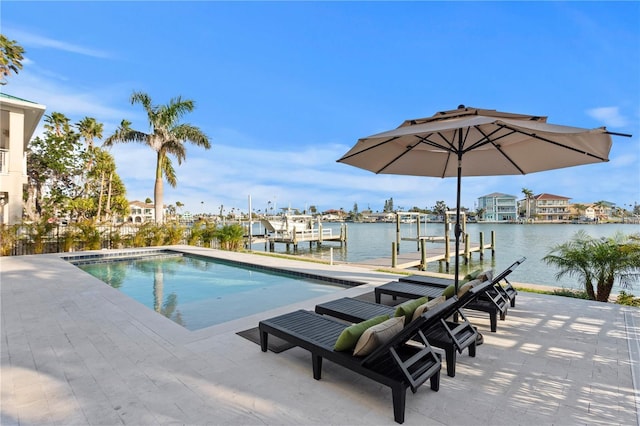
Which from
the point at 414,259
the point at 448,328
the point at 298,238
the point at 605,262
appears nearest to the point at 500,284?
the point at 605,262

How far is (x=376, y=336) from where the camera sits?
2.38 meters

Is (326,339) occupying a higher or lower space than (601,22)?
lower

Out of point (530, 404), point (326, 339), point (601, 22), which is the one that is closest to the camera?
point (530, 404)

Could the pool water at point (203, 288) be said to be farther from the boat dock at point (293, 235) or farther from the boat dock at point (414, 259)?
the boat dock at point (293, 235)

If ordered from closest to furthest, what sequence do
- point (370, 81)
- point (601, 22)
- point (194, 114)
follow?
point (601, 22), point (194, 114), point (370, 81)

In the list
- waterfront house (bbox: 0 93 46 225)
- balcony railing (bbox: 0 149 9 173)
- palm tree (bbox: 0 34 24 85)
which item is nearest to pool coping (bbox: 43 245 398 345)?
waterfront house (bbox: 0 93 46 225)

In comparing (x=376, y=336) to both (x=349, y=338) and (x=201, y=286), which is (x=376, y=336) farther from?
(x=201, y=286)

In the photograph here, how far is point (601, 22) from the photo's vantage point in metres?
8.32

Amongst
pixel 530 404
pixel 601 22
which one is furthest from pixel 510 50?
pixel 530 404

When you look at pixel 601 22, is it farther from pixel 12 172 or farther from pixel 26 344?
pixel 12 172

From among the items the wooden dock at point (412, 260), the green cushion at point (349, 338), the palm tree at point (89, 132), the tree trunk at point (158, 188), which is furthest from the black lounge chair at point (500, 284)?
the palm tree at point (89, 132)

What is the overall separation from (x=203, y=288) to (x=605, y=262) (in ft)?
28.7

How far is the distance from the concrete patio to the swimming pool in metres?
1.20

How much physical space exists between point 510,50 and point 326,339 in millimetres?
13078
